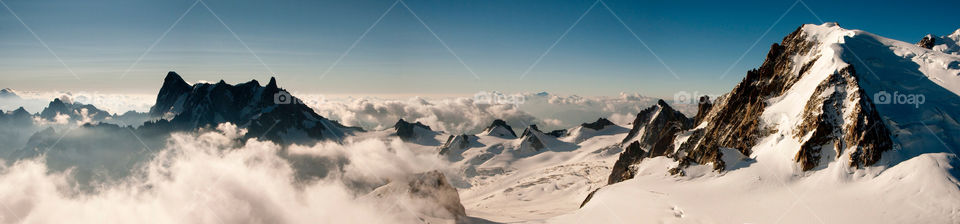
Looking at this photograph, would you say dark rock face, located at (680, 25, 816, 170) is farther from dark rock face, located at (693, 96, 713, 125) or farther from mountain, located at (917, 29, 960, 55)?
mountain, located at (917, 29, 960, 55)

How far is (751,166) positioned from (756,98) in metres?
21.0

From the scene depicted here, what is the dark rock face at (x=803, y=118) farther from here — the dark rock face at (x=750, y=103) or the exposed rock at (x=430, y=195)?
the exposed rock at (x=430, y=195)

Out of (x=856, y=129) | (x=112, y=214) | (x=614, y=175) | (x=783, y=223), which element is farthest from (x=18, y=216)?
(x=856, y=129)

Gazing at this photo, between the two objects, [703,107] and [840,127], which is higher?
[703,107]

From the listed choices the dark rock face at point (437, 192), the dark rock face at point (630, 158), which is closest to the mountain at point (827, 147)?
the dark rock face at point (437, 192)

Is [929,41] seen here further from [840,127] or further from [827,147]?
[827,147]

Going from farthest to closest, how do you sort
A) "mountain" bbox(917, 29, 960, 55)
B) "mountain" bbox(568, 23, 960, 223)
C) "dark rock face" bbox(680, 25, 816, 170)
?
"mountain" bbox(917, 29, 960, 55), "dark rock face" bbox(680, 25, 816, 170), "mountain" bbox(568, 23, 960, 223)

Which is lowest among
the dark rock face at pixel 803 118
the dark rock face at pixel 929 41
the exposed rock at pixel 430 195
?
the exposed rock at pixel 430 195

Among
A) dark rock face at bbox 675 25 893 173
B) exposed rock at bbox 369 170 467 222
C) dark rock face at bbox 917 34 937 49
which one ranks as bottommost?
exposed rock at bbox 369 170 467 222

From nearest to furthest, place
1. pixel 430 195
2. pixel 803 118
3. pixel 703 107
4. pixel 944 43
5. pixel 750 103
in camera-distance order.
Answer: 1. pixel 803 118
2. pixel 430 195
3. pixel 944 43
4. pixel 750 103
5. pixel 703 107

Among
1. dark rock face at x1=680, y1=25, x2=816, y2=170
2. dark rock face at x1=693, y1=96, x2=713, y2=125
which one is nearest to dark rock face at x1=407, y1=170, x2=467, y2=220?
dark rock face at x1=680, y1=25, x2=816, y2=170

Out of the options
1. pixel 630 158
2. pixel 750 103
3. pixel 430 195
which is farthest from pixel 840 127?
pixel 630 158

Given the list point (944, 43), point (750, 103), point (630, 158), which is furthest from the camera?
point (630, 158)

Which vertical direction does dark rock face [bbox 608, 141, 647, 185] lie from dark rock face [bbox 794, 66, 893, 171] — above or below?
above
